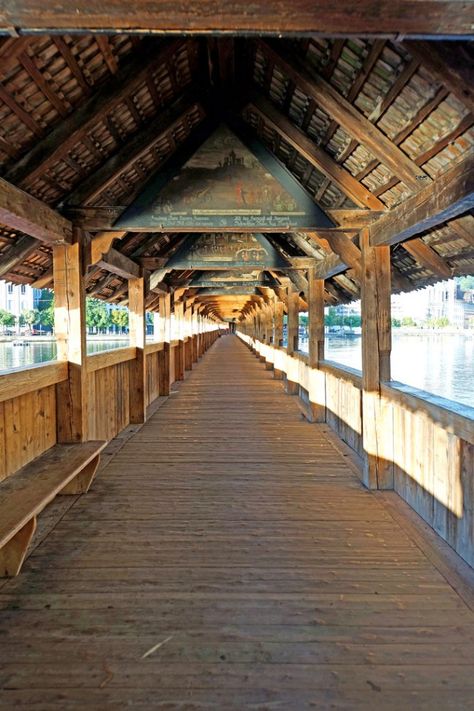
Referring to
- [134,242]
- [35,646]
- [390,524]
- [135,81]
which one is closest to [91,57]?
[135,81]

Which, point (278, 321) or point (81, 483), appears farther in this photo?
point (278, 321)

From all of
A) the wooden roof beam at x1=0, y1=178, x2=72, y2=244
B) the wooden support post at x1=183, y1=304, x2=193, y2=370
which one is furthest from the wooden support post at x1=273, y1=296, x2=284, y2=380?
the wooden roof beam at x1=0, y1=178, x2=72, y2=244

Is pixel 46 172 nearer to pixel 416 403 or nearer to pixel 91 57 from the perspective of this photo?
pixel 91 57

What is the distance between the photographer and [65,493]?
460 centimetres

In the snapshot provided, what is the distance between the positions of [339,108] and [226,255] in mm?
4901

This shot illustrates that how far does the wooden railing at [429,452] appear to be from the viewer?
3299mm

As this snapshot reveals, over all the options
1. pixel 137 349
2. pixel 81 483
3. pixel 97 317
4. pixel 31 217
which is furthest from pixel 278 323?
pixel 97 317

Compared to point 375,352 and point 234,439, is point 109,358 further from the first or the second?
point 375,352

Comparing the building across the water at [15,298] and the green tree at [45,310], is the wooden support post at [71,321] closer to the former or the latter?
the green tree at [45,310]

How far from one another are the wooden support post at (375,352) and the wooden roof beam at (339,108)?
106 centimetres

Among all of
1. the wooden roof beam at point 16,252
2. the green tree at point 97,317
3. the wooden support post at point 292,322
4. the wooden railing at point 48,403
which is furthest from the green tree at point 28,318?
the wooden roof beam at point 16,252

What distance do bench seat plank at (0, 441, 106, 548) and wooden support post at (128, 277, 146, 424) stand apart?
9.32 ft

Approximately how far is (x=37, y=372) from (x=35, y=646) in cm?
246

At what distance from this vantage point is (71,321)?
511 cm
